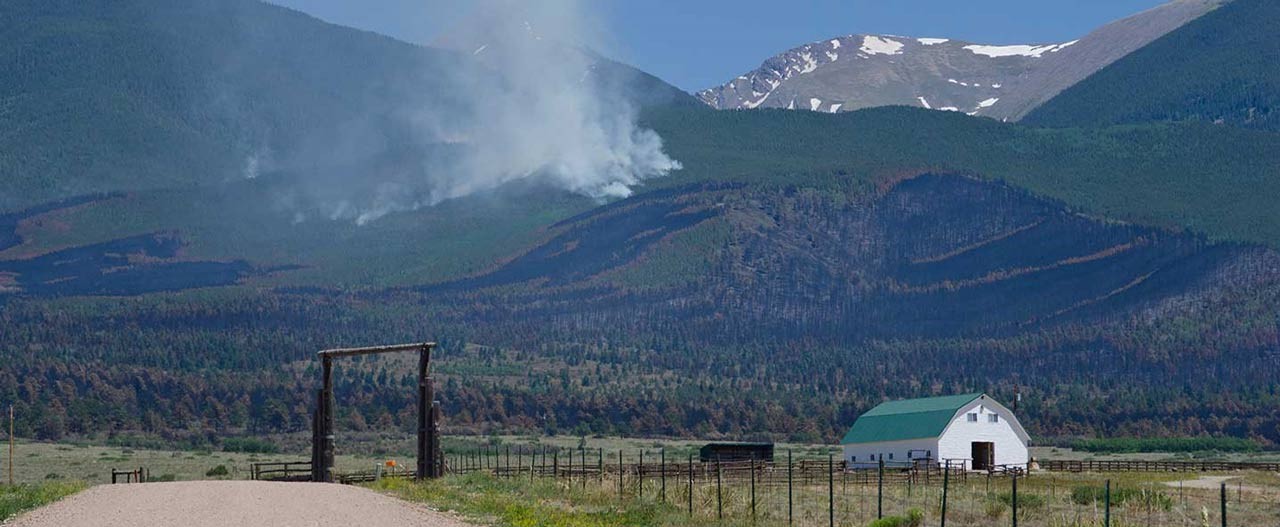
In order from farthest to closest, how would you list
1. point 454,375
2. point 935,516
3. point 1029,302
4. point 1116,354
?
point 1029,302 < point 1116,354 < point 454,375 < point 935,516

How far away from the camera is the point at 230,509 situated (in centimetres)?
3538

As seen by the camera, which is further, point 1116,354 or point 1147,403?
point 1116,354

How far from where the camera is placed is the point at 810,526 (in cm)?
3634

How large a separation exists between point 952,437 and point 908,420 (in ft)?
11.4

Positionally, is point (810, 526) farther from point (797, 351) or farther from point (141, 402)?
point (797, 351)

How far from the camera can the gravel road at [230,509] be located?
108 feet

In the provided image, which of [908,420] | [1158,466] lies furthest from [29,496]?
[1158,466]

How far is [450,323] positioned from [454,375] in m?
36.7

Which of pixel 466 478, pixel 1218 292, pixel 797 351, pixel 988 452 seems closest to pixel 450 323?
pixel 797 351

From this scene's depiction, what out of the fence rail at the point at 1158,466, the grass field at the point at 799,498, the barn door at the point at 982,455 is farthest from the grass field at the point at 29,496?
the barn door at the point at 982,455

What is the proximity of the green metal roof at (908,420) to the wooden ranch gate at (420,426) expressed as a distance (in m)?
27.1

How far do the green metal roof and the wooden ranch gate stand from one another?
27.1 meters

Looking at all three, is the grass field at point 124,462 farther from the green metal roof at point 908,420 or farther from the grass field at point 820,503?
the green metal roof at point 908,420

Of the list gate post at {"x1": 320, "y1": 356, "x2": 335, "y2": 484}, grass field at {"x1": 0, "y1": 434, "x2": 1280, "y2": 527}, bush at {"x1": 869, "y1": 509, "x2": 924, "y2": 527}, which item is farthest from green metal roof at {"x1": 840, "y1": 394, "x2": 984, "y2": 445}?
bush at {"x1": 869, "y1": 509, "x2": 924, "y2": 527}
